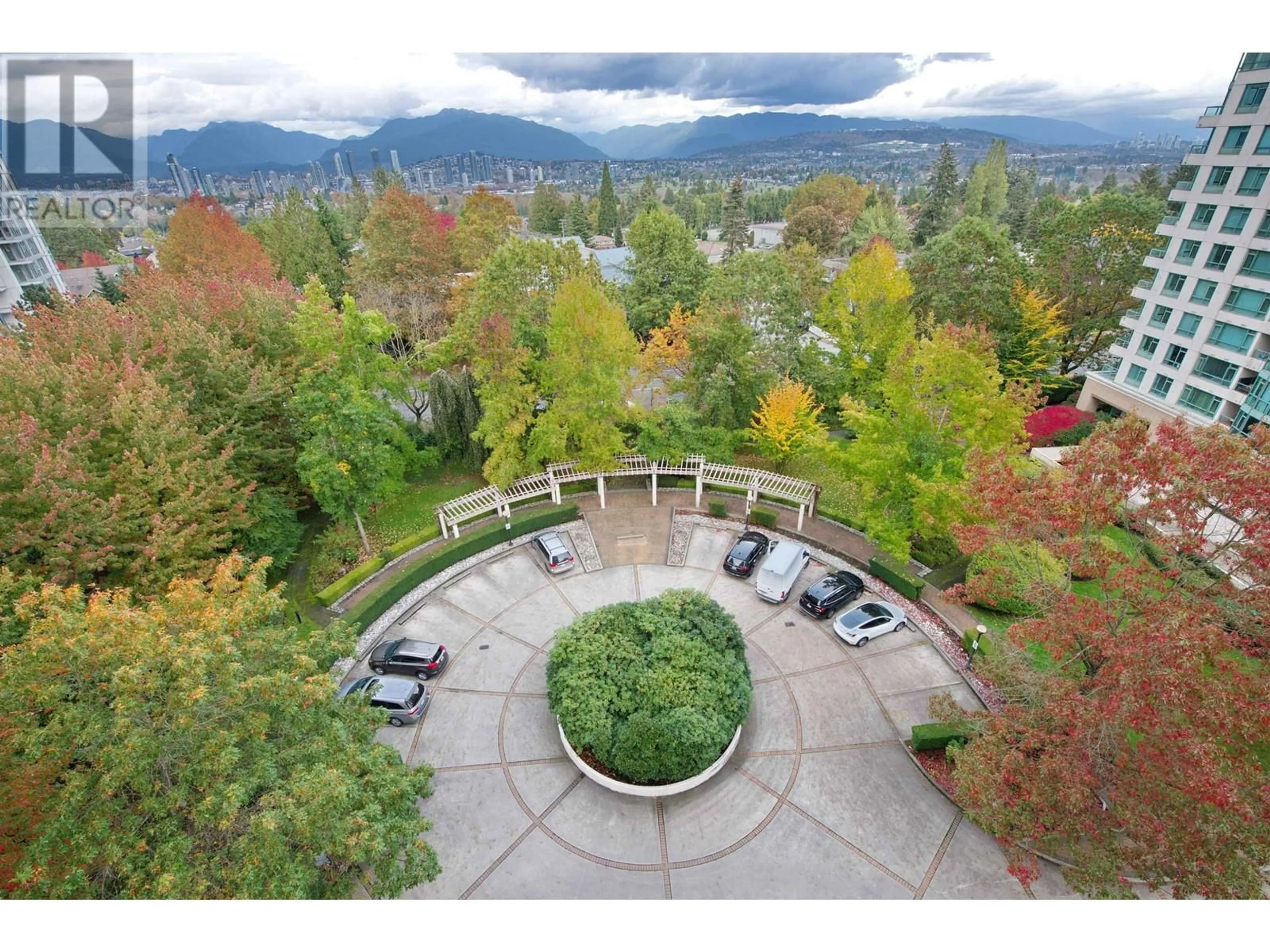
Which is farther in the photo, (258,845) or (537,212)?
(537,212)

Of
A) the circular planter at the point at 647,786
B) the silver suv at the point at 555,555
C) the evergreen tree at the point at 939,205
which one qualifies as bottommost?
Result: the circular planter at the point at 647,786

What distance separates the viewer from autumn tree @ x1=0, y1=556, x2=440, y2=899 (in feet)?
32.5

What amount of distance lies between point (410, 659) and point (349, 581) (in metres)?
5.72

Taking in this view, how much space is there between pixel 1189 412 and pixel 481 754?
38.1 metres

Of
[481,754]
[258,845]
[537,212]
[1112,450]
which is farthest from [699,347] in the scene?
[537,212]

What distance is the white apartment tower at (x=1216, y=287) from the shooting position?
26.1 m

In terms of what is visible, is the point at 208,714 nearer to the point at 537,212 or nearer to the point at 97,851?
the point at 97,851

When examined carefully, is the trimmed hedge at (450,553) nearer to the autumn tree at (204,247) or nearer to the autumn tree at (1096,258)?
the autumn tree at (204,247)

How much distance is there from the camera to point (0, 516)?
16.6 meters

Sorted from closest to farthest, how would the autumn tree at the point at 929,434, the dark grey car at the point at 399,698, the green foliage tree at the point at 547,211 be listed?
1. the dark grey car at the point at 399,698
2. the autumn tree at the point at 929,434
3. the green foliage tree at the point at 547,211

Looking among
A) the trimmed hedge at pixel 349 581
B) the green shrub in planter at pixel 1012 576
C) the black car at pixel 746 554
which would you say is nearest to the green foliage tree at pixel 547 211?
the trimmed hedge at pixel 349 581

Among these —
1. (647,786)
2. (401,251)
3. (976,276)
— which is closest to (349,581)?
(647,786)

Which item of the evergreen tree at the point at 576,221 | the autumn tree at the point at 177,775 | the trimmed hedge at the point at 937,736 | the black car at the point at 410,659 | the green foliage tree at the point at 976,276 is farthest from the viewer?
the evergreen tree at the point at 576,221

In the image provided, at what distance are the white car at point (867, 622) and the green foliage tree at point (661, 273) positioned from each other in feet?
92.5
